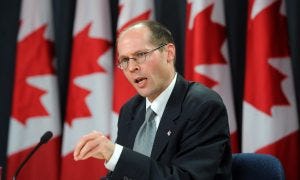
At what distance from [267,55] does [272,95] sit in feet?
0.91

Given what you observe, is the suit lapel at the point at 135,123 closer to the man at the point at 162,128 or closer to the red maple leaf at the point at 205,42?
the man at the point at 162,128

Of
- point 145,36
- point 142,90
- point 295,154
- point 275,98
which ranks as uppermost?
point 145,36

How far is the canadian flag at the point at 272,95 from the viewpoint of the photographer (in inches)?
137

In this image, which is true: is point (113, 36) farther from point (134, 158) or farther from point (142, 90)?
point (134, 158)

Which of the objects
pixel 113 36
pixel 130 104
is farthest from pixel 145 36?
pixel 113 36

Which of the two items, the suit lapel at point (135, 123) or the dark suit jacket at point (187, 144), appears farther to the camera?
the suit lapel at point (135, 123)

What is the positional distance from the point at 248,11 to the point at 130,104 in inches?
61.5

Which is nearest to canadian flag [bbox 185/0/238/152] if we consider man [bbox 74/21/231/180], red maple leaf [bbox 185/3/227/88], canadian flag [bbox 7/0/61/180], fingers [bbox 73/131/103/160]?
red maple leaf [bbox 185/3/227/88]

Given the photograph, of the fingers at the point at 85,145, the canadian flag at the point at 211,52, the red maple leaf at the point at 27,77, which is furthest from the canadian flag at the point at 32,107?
the fingers at the point at 85,145

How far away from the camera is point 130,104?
2.57m

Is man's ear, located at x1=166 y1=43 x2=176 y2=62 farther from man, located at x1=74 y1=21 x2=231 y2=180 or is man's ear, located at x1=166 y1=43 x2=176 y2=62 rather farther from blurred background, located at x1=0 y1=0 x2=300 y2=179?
blurred background, located at x1=0 y1=0 x2=300 y2=179

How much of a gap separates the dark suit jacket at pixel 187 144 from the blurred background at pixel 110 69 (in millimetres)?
1427

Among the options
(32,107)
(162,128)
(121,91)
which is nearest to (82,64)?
(121,91)

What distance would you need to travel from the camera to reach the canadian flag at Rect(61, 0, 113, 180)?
3984 millimetres
